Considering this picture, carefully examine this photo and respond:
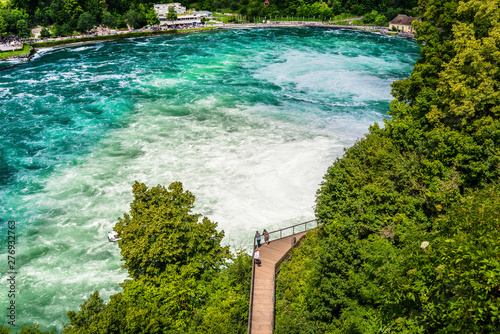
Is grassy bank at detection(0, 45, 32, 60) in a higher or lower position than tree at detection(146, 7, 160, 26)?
lower

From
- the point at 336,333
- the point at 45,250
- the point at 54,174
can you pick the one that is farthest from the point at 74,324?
the point at 54,174

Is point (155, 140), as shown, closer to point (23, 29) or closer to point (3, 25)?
point (23, 29)

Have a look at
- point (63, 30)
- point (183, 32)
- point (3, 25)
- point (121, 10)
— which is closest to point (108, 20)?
point (63, 30)

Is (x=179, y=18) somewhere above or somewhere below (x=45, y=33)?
above

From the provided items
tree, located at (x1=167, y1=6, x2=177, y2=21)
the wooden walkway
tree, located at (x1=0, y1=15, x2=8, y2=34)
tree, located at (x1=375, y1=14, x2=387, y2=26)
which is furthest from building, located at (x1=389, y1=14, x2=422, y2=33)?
tree, located at (x1=0, y1=15, x2=8, y2=34)

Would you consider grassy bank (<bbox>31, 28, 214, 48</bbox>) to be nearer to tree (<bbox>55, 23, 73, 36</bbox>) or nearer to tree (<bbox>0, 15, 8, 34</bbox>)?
tree (<bbox>55, 23, 73, 36</bbox>)

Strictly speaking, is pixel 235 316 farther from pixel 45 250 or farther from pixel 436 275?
pixel 45 250

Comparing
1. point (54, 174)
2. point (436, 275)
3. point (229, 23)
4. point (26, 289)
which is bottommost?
point (26, 289)
